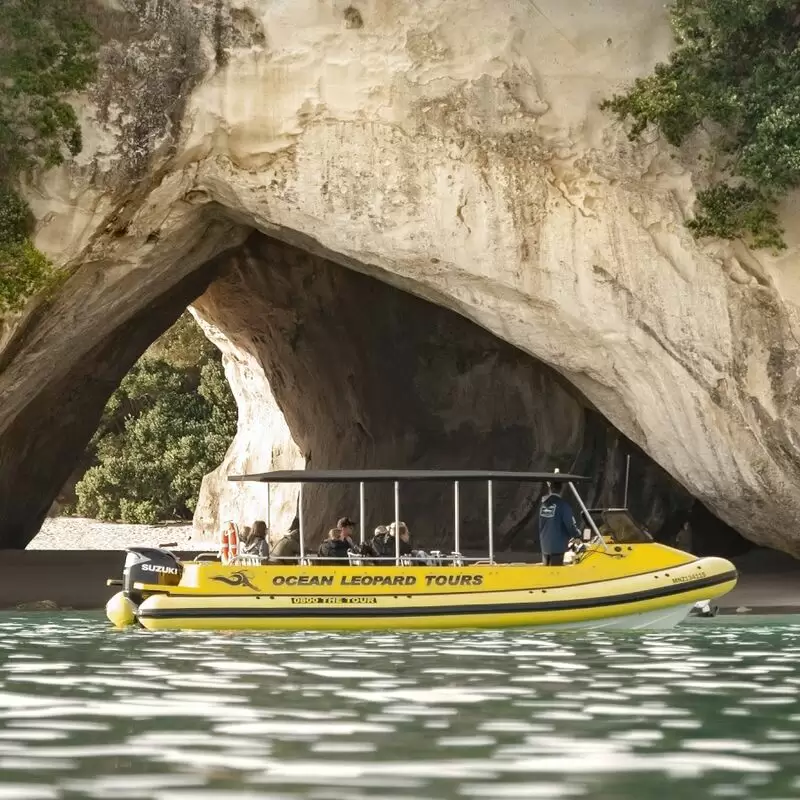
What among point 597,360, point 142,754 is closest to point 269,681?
point 142,754

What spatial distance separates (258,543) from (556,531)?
3445 mm

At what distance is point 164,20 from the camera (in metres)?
20.3

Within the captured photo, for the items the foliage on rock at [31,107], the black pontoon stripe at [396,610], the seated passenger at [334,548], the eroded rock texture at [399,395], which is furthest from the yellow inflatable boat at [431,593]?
the eroded rock texture at [399,395]

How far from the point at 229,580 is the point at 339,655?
330 cm

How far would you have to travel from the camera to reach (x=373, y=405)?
3309 cm

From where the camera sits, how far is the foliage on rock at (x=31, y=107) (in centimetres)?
1933

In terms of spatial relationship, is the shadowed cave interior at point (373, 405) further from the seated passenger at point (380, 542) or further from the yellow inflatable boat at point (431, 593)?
the yellow inflatable boat at point (431, 593)

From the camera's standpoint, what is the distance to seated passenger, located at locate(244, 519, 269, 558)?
17.4 m

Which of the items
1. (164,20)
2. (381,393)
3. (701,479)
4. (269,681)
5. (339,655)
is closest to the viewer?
(269,681)

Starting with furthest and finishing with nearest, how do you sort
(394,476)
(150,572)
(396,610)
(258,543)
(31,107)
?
(31,107) → (258,543) → (150,572) → (394,476) → (396,610)

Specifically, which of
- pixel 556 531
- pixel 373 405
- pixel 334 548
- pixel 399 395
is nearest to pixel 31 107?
pixel 334 548

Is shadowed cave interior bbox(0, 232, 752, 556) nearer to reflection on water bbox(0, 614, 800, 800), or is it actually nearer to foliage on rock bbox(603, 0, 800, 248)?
foliage on rock bbox(603, 0, 800, 248)

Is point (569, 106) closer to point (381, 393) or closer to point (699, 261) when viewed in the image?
point (699, 261)

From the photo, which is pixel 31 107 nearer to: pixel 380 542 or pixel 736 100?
pixel 380 542
